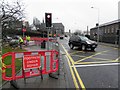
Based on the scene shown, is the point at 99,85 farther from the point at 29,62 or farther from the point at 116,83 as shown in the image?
the point at 29,62

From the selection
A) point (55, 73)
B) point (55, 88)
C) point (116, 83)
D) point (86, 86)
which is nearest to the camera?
point (55, 88)

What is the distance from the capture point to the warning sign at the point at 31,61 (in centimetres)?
681

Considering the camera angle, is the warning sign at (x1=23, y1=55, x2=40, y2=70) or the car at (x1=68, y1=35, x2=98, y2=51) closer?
the warning sign at (x1=23, y1=55, x2=40, y2=70)

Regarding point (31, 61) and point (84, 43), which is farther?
point (84, 43)

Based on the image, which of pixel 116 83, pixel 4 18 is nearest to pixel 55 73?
pixel 116 83

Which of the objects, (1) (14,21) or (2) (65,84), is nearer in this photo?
(2) (65,84)

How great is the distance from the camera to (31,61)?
700 cm

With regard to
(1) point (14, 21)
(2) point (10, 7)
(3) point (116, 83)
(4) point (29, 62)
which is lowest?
(3) point (116, 83)

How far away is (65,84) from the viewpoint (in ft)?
22.2

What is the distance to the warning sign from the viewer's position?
22.4 ft

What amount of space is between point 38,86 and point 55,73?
218cm

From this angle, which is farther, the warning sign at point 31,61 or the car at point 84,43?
the car at point 84,43

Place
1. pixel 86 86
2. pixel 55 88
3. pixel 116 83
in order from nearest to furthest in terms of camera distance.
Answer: pixel 55 88 < pixel 86 86 < pixel 116 83

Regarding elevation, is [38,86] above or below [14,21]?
below
